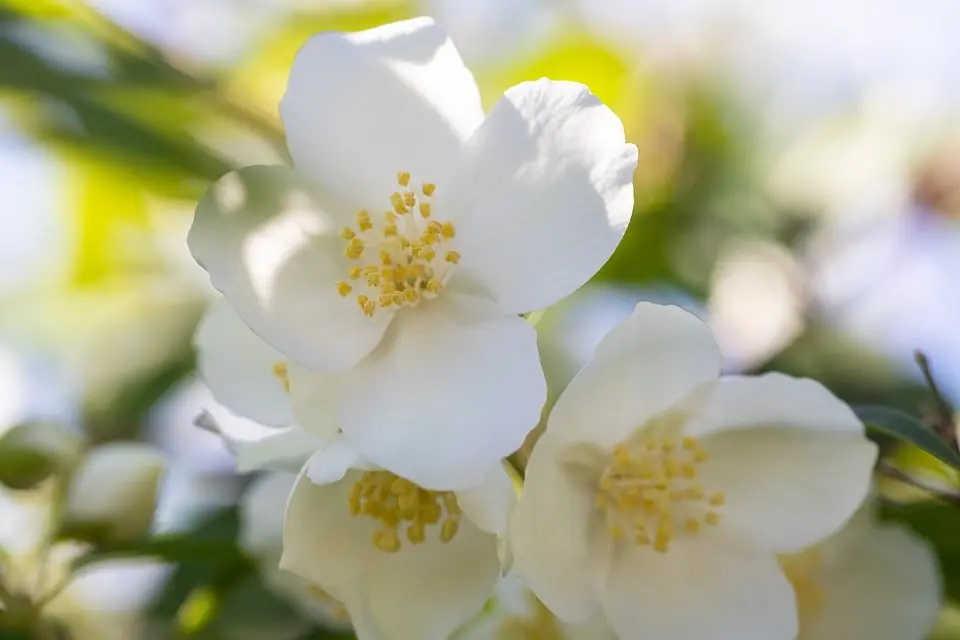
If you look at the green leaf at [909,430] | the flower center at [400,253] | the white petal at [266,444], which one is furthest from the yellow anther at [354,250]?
the green leaf at [909,430]

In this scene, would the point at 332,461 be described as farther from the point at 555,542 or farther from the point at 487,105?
the point at 487,105

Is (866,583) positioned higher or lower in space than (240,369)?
lower

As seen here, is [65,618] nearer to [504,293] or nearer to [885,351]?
[504,293]

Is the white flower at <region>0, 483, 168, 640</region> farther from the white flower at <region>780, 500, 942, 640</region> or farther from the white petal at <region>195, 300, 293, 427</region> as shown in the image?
the white flower at <region>780, 500, 942, 640</region>

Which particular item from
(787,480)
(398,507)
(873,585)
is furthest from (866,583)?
(398,507)

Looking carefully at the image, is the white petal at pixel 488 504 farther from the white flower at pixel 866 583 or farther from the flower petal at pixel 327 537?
the white flower at pixel 866 583

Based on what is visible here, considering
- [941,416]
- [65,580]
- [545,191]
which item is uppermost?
[545,191]

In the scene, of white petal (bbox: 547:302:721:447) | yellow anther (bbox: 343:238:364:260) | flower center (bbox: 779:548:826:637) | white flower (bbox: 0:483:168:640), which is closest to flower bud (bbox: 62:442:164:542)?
white flower (bbox: 0:483:168:640)
